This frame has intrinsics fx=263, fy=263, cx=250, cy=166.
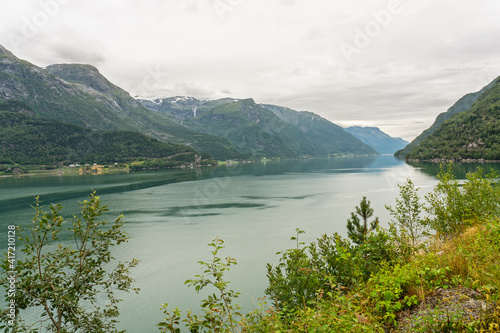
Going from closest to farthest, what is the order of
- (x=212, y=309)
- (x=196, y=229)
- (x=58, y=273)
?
(x=212, y=309) < (x=58, y=273) < (x=196, y=229)

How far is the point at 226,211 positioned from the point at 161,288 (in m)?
36.2

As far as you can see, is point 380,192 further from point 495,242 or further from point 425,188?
point 495,242

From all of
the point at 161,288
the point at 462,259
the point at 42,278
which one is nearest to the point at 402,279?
the point at 462,259

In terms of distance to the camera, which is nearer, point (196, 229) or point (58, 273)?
point (58, 273)

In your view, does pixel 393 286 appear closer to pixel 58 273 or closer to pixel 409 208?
pixel 58 273

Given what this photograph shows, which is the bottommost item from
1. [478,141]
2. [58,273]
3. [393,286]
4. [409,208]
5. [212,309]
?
[409,208]

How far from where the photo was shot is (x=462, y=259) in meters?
6.92

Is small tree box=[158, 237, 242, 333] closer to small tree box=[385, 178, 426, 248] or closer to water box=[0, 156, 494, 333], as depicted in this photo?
small tree box=[385, 178, 426, 248]

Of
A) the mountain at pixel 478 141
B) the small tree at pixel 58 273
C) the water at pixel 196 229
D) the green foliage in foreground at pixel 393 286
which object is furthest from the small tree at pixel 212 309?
the mountain at pixel 478 141

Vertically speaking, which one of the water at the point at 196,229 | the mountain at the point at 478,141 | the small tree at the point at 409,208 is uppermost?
the mountain at the point at 478,141

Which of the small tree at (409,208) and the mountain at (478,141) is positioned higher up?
the mountain at (478,141)

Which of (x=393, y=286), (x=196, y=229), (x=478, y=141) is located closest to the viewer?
(x=393, y=286)

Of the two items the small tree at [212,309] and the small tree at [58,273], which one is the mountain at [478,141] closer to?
the small tree at [212,309]

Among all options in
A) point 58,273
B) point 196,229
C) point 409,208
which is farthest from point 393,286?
point 196,229
